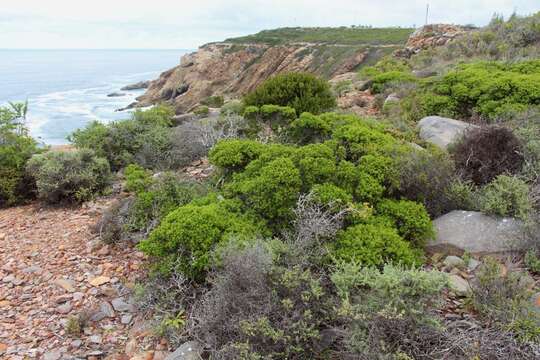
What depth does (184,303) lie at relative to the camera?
3.53 m

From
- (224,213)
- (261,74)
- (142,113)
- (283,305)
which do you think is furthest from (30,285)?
(261,74)

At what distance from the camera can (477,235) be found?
3.97m

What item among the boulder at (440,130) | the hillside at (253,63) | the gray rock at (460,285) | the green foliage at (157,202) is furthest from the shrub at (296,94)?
the hillside at (253,63)

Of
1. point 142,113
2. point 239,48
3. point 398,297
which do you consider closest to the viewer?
point 398,297

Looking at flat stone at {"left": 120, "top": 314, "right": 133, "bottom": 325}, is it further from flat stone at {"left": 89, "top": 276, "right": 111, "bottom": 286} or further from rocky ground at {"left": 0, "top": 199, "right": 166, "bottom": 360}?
flat stone at {"left": 89, "top": 276, "right": 111, "bottom": 286}

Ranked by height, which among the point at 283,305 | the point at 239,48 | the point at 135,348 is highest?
the point at 239,48

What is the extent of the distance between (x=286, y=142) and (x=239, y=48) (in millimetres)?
55178

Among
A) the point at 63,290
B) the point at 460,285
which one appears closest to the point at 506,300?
the point at 460,285

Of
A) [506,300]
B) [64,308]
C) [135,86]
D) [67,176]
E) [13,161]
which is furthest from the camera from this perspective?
[135,86]

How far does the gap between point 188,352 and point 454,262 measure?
262 centimetres

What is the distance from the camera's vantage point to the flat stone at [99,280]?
4.06m

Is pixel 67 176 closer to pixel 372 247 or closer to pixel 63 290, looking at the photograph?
pixel 63 290

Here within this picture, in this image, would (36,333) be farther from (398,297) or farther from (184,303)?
(398,297)

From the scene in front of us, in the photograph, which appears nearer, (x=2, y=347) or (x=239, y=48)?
(x=2, y=347)
